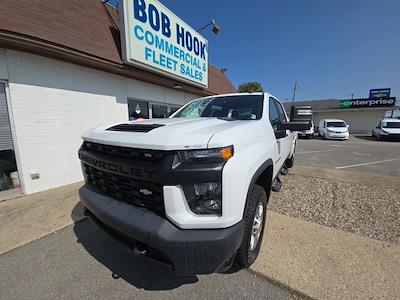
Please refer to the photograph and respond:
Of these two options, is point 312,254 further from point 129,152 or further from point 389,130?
point 389,130

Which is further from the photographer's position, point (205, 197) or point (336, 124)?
point (336, 124)

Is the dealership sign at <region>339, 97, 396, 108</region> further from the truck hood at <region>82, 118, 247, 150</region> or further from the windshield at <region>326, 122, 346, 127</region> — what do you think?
the truck hood at <region>82, 118, 247, 150</region>

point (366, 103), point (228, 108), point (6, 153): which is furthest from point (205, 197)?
point (366, 103)

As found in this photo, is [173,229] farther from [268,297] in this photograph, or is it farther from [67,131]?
[67,131]

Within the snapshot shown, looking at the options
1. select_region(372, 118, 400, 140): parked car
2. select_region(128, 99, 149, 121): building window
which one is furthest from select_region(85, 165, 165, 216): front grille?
select_region(372, 118, 400, 140): parked car

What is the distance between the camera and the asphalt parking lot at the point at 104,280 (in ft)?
6.47

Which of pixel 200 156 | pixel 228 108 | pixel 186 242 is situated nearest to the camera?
pixel 186 242

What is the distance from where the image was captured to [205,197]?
1.61 metres

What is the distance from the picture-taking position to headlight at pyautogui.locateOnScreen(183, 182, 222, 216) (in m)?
1.59

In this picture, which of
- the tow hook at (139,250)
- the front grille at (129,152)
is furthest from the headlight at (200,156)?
the tow hook at (139,250)

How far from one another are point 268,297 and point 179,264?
100 centimetres

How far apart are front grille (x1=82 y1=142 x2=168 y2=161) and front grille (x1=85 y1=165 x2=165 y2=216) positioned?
190 millimetres

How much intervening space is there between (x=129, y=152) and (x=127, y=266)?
1.33 metres

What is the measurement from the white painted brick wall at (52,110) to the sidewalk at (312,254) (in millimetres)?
1416
